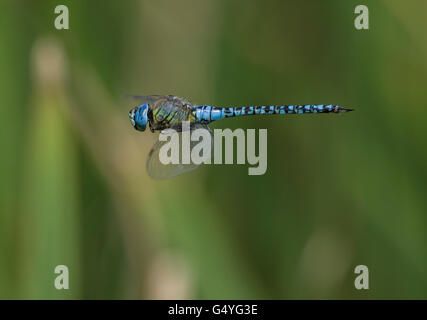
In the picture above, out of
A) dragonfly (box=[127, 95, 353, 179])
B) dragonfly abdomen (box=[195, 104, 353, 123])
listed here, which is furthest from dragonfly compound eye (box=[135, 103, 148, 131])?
dragonfly abdomen (box=[195, 104, 353, 123])

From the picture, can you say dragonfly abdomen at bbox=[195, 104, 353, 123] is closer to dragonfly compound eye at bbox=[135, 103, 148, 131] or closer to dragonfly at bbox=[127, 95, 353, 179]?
dragonfly at bbox=[127, 95, 353, 179]

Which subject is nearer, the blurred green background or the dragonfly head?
the blurred green background

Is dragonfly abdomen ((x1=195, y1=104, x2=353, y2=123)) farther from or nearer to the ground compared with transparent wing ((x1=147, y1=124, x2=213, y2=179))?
farther from the ground

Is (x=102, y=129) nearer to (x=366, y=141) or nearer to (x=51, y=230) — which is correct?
(x=51, y=230)

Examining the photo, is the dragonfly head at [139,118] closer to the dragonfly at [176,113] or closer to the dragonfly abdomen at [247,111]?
the dragonfly at [176,113]

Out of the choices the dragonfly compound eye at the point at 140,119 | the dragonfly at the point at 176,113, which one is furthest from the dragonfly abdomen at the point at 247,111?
the dragonfly compound eye at the point at 140,119
